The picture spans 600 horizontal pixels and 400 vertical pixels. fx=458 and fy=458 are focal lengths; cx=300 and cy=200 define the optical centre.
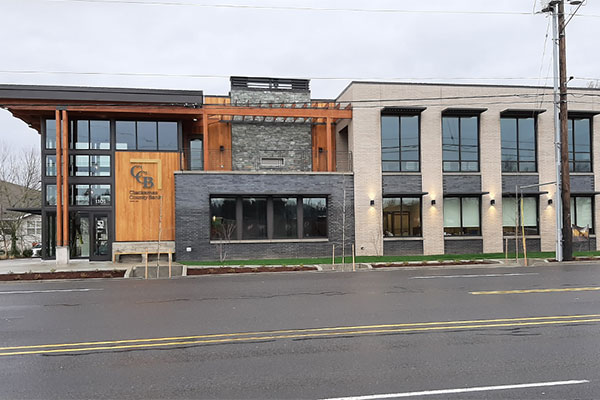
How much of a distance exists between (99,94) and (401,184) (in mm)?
15234

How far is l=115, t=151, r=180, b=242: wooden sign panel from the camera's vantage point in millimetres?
22469

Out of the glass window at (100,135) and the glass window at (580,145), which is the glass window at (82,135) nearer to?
the glass window at (100,135)

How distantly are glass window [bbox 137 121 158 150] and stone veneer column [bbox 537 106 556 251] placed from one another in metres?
20.2

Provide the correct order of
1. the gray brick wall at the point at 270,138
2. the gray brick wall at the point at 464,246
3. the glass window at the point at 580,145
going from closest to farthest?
the gray brick wall at the point at 464,246 → the glass window at the point at 580,145 → the gray brick wall at the point at 270,138

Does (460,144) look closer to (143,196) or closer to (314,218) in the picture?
(314,218)

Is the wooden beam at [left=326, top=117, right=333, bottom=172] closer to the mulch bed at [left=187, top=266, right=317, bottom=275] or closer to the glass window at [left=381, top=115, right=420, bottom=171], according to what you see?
the glass window at [left=381, top=115, right=420, bottom=171]

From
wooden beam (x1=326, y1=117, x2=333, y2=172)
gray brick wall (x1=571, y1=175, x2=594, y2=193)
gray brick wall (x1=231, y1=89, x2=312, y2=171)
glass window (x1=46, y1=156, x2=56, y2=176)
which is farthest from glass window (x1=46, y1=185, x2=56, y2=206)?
gray brick wall (x1=571, y1=175, x2=594, y2=193)

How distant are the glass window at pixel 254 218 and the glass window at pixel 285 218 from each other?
0.55 metres

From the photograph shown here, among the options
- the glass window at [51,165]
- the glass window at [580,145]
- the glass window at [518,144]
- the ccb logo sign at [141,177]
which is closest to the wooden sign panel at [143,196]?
the ccb logo sign at [141,177]

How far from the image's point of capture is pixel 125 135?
2305 centimetres

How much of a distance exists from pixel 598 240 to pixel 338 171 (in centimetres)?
1469

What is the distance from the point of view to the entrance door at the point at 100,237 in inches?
885

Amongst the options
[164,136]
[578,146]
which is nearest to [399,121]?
[578,146]

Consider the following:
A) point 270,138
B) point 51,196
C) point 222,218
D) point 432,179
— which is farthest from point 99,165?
point 432,179
